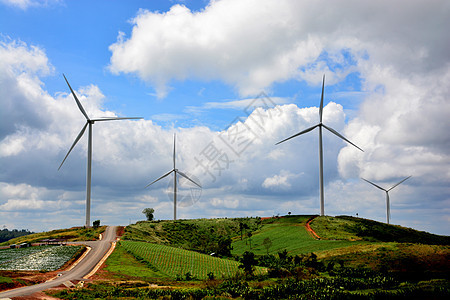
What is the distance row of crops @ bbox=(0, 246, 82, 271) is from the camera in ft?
303

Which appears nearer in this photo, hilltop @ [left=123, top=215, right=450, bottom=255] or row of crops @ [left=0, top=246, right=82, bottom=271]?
row of crops @ [left=0, top=246, right=82, bottom=271]

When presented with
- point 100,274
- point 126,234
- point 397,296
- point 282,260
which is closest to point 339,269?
point 282,260

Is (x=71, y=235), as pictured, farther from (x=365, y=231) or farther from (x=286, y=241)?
(x=365, y=231)

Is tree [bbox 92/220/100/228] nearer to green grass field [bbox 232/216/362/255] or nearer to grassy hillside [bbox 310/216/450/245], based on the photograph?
green grass field [bbox 232/216/362/255]

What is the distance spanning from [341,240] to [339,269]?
41.2 m

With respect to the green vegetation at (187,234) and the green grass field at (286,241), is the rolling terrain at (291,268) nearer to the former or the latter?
the green grass field at (286,241)

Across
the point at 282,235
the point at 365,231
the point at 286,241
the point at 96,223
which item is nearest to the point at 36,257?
the point at 96,223

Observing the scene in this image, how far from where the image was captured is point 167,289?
68.0 m

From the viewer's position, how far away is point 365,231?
154375mm

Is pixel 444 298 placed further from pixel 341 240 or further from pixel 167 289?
pixel 341 240

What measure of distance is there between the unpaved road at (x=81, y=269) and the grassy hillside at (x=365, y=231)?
8045cm

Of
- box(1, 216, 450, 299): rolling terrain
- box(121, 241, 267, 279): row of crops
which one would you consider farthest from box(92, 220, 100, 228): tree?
box(121, 241, 267, 279): row of crops

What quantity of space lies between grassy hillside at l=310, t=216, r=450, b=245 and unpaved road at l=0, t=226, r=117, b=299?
264 feet

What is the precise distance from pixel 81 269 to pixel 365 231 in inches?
4452
